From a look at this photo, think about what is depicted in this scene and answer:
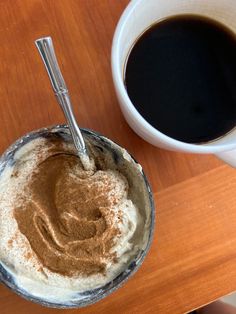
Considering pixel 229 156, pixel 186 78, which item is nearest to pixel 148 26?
pixel 186 78

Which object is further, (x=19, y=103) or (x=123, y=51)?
(x=19, y=103)

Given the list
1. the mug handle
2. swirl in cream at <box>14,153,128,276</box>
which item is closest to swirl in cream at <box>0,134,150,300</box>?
swirl in cream at <box>14,153,128,276</box>

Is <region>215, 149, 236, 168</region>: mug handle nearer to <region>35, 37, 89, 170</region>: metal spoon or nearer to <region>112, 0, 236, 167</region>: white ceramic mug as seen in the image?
<region>112, 0, 236, 167</region>: white ceramic mug

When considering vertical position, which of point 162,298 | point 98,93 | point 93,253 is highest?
point 98,93

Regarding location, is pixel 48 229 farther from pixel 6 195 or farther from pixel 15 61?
pixel 15 61

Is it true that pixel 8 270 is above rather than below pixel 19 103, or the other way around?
below

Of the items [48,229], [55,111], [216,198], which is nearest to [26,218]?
[48,229]
